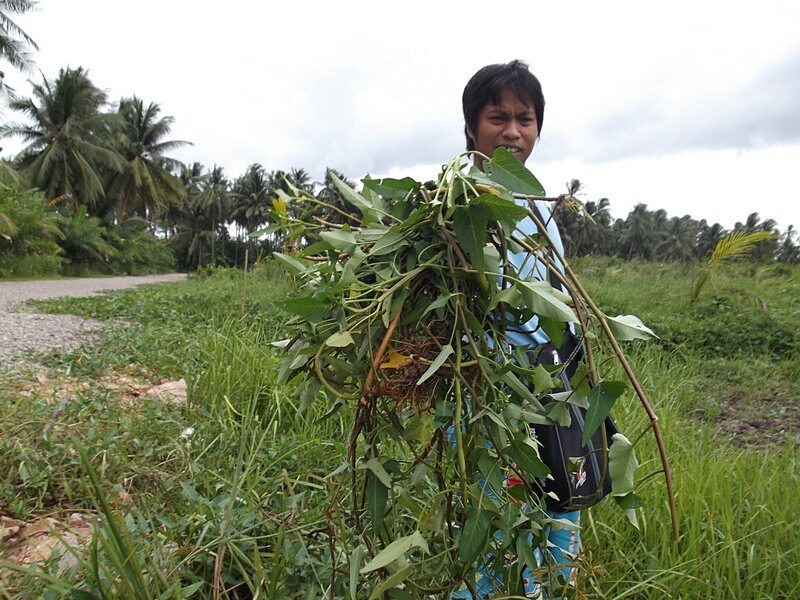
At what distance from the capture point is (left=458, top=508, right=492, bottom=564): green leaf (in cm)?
59

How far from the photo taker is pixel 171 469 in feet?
5.94

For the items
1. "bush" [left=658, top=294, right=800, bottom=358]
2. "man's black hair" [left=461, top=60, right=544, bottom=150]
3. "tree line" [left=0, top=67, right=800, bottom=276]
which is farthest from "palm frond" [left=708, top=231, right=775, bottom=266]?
"tree line" [left=0, top=67, right=800, bottom=276]

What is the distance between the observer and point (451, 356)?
0.61 metres

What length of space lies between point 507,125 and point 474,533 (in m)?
1.15

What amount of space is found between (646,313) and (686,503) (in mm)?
4875

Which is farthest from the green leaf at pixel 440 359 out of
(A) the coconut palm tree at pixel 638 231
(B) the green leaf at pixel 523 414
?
(A) the coconut palm tree at pixel 638 231

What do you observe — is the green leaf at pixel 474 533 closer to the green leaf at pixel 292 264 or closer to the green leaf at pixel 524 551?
the green leaf at pixel 524 551

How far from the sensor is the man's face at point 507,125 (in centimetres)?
142

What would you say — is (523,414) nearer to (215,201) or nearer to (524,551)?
(524,551)

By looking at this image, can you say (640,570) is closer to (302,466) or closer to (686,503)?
(686,503)

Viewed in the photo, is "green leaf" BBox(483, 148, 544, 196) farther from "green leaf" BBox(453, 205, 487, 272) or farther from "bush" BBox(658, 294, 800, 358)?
"bush" BBox(658, 294, 800, 358)

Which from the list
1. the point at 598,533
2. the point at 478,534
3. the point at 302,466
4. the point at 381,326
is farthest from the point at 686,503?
the point at 381,326

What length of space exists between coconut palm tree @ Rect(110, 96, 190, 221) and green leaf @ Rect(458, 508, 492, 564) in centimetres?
2834

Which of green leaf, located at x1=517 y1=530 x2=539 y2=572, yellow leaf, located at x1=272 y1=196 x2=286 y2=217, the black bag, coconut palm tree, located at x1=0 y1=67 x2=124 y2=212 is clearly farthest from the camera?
coconut palm tree, located at x1=0 y1=67 x2=124 y2=212
